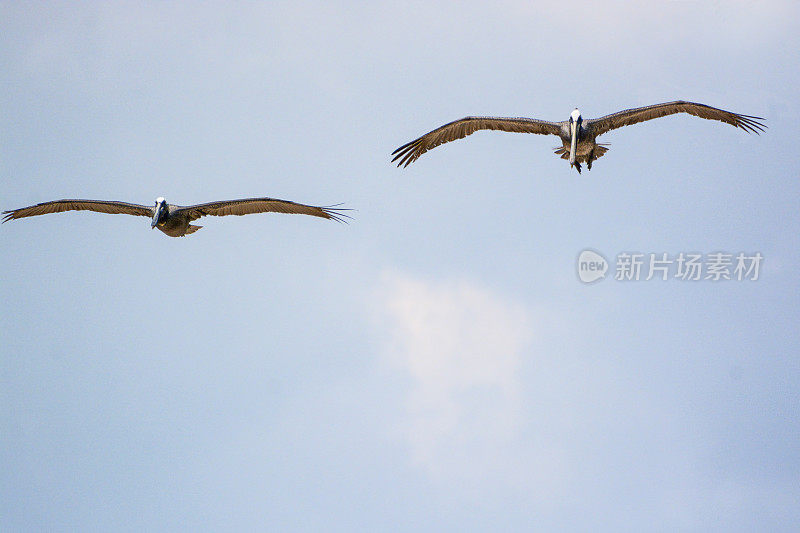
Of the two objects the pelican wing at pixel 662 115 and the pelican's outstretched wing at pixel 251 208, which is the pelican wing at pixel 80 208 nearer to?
the pelican's outstretched wing at pixel 251 208

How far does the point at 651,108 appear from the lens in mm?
25656

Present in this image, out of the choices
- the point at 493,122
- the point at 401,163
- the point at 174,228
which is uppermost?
the point at 493,122

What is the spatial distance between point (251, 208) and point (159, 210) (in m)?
2.72

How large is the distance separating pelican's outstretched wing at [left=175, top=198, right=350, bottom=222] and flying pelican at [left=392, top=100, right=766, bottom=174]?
9.01ft

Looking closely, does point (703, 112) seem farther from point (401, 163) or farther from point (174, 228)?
point (174, 228)

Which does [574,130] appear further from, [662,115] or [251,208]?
[251,208]

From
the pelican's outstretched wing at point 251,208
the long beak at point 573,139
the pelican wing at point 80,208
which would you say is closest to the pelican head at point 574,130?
the long beak at point 573,139

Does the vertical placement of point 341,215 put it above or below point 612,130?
below

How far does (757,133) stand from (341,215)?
39.7ft

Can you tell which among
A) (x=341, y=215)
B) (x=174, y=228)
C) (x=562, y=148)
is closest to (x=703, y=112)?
(x=562, y=148)

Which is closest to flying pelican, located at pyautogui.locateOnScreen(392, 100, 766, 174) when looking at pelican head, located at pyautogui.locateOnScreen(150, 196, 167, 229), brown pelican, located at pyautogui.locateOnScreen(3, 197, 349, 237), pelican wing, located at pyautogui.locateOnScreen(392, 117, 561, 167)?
pelican wing, located at pyautogui.locateOnScreen(392, 117, 561, 167)

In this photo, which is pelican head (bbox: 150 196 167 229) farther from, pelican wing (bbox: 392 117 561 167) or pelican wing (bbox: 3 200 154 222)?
pelican wing (bbox: 392 117 561 167)

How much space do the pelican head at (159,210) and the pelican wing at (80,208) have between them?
747mm

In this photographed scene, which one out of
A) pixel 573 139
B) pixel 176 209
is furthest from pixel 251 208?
pixel 573 139
